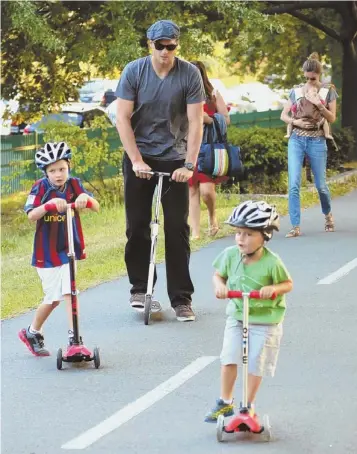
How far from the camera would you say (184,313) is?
9172 mm

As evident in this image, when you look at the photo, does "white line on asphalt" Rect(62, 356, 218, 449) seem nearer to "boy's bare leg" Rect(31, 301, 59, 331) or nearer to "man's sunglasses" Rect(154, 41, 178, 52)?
"boy's bare leg" Rect(31, 301, 59, 331)

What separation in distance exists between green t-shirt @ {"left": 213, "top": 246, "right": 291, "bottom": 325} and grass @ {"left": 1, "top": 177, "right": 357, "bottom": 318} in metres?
3.70

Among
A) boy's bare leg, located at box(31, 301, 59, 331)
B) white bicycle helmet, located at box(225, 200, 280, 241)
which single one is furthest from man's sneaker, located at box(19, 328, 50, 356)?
white bicycle helmet, located at box(225, 200, 280, 241)

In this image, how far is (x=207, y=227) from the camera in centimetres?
→ 1423

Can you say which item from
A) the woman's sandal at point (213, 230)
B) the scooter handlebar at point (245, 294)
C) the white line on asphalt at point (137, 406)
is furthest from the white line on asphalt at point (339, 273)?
the scooter handlebar at point (245, 294)

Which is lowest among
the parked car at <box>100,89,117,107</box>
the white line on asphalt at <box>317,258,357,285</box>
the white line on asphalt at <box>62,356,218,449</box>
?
the white line on asphalt at <box>317,258,357,285</box>

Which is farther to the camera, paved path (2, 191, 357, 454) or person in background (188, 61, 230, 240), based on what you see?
person in background (188, 61, 230, 240)

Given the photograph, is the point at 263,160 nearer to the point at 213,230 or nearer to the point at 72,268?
the point at 213,230

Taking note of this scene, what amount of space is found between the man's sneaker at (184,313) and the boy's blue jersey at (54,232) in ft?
4.62

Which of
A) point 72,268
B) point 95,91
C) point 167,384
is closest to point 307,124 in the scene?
point 72,268

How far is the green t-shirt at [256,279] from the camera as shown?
244 inches

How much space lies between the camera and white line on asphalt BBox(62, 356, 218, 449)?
6.19 m

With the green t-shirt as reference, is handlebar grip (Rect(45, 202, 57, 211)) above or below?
above

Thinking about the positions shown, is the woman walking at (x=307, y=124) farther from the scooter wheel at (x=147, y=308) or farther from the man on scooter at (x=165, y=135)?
the scooter wheel at (x=147, y=308)
